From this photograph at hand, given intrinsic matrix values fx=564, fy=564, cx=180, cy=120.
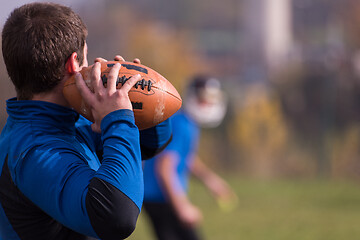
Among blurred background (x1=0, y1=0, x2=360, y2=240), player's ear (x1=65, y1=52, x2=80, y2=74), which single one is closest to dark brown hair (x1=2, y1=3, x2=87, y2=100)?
player's ear (x1=65, y1=52, x2=80, y2=74)

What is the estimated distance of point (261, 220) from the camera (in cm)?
956

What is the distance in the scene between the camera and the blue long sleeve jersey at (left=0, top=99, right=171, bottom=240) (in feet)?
6.00

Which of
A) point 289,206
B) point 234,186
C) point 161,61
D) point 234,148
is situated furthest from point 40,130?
point 161,61

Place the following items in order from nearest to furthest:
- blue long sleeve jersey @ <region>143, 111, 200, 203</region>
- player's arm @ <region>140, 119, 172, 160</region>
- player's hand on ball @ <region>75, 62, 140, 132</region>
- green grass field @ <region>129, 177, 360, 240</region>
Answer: player's hand on ball @ <region>75, 62, 140, 132</region>, player's arm @ <region>140, 119, 172, 160</region>, blue long sleeve jersey @ <region>143, 111, 200, 203</region>, green grass field @ <region>129, 177, 360, 240</region>

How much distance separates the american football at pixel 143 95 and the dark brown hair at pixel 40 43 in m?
0.08

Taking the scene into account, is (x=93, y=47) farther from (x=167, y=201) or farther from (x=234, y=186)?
(x=167, y=201)

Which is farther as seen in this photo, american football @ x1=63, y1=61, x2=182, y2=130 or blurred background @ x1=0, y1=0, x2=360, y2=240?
blurred background @ x1=0, y1=0, x2=360, y2=240

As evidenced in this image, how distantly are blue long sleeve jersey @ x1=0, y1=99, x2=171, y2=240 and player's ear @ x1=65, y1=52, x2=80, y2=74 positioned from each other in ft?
0.48

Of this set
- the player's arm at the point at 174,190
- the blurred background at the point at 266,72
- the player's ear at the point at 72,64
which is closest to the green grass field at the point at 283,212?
the blurred background at the point at 266,72

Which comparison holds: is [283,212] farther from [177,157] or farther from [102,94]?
[102,94]

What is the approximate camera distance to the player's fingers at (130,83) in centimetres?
200

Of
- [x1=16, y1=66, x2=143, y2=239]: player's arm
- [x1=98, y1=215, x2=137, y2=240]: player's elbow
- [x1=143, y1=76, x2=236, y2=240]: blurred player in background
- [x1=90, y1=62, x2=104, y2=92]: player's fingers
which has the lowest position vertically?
[x1=143, y1=76, x2=236, y2=240]: blurred player in background

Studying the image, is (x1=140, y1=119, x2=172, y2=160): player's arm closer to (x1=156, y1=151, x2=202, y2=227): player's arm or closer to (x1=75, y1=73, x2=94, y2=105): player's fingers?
(x1=75, y1=73, x2=94, y2=105): player's fingers

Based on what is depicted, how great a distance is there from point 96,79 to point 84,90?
0.19 feet
